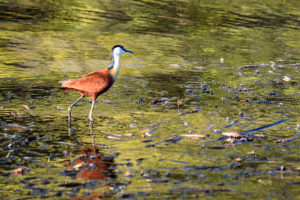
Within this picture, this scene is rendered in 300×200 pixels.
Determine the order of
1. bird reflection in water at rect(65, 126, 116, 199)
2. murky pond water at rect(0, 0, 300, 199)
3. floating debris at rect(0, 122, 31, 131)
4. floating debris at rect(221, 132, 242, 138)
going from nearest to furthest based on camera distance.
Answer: bird reflection in water at rect(65, 126, 116, 199)
murky pond water at rect(0, 0, 300, 199)
floating debris at rect(221, 132, 242, 138)
floating debris at rect(0, 122, 31, 131)

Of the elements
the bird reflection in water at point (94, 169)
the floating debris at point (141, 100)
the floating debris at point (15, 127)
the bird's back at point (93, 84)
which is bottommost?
the floating debris at point (141, 100)

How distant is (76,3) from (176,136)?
780 inches

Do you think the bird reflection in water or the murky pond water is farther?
the murky pond water

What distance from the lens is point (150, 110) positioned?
12844 mm

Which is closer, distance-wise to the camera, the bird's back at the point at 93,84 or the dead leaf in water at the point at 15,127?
the dead leaf in water at the point at 15,127

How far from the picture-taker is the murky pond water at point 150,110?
334 inches

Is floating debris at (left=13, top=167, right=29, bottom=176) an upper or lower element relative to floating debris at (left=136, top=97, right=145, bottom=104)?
upper

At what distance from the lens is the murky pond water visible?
27.8 ft

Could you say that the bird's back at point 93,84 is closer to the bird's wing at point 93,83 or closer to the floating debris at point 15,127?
the bird's wing at point 93,83

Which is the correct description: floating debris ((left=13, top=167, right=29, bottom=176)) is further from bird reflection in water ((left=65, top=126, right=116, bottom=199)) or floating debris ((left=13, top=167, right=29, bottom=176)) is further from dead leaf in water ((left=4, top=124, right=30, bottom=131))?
dead leaf in water ((left=4, top=124, right=30, bottom=131))

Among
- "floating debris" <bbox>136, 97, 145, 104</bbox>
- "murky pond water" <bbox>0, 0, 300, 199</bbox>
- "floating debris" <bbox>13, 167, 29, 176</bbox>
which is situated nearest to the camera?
"murky pond water" <bbox>0, 0, 300, 199</bbox>

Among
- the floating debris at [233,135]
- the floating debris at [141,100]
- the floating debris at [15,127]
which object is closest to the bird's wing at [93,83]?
the floating debris at [141,100]

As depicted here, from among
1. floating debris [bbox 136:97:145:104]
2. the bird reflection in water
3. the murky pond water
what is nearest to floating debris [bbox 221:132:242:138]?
the murky pond water

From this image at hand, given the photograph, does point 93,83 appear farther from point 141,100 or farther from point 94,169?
point 94,169
